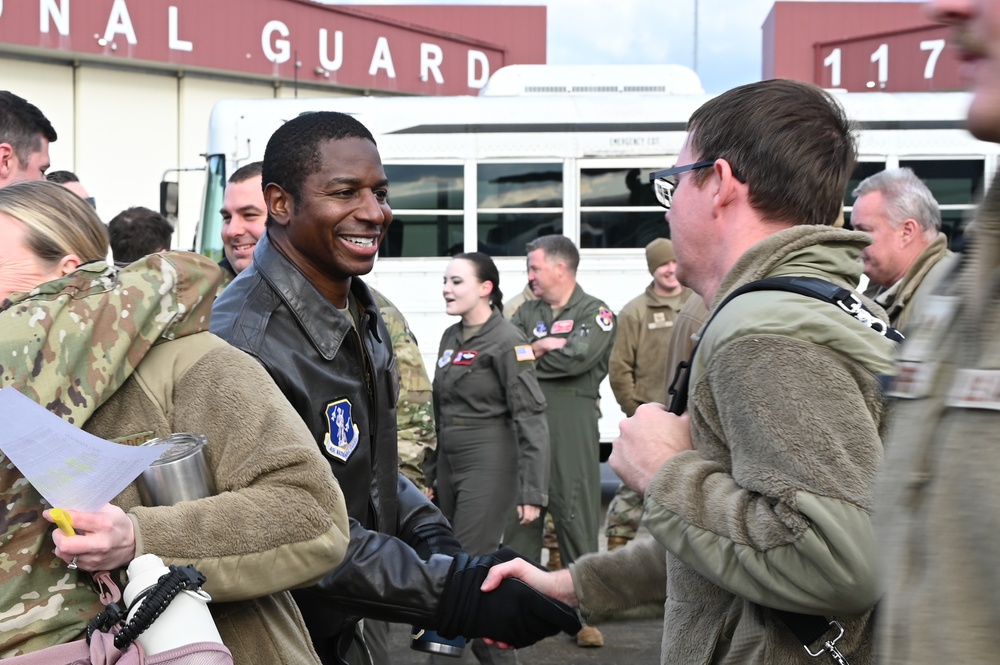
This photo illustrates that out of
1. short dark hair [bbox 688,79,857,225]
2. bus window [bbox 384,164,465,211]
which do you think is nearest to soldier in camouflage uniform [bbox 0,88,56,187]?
short dark hair [bbox 688,79,857,225]

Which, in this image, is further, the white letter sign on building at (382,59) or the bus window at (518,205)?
the white letter sign on building at (382,59)

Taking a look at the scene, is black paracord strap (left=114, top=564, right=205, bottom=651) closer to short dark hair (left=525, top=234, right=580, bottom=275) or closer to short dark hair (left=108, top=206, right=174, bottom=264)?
short dark hair (left=108, top=206, right=174, bottom=264)

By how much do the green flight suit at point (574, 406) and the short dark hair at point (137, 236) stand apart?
285 centimetres

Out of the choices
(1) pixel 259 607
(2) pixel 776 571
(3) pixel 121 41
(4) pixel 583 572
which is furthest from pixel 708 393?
(3) pixel 121 41

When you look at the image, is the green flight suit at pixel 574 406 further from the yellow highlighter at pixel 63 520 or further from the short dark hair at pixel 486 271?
the yellow highlighter at pixel 63 520

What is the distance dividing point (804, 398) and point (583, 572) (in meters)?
0.93

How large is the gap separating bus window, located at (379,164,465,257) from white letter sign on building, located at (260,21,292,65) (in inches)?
455

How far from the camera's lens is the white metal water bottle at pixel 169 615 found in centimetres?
199

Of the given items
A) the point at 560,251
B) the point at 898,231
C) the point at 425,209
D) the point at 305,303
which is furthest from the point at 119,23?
the point at 305,303

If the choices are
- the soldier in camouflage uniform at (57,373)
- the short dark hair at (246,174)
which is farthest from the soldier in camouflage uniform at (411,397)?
the soldier in camouflage uniform at (57,373)

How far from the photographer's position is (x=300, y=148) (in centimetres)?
297

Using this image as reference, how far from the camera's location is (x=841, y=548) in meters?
1.91

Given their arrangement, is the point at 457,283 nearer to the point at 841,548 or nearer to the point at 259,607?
the point at 259,607

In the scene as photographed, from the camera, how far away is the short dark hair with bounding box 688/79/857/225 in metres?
2.26
